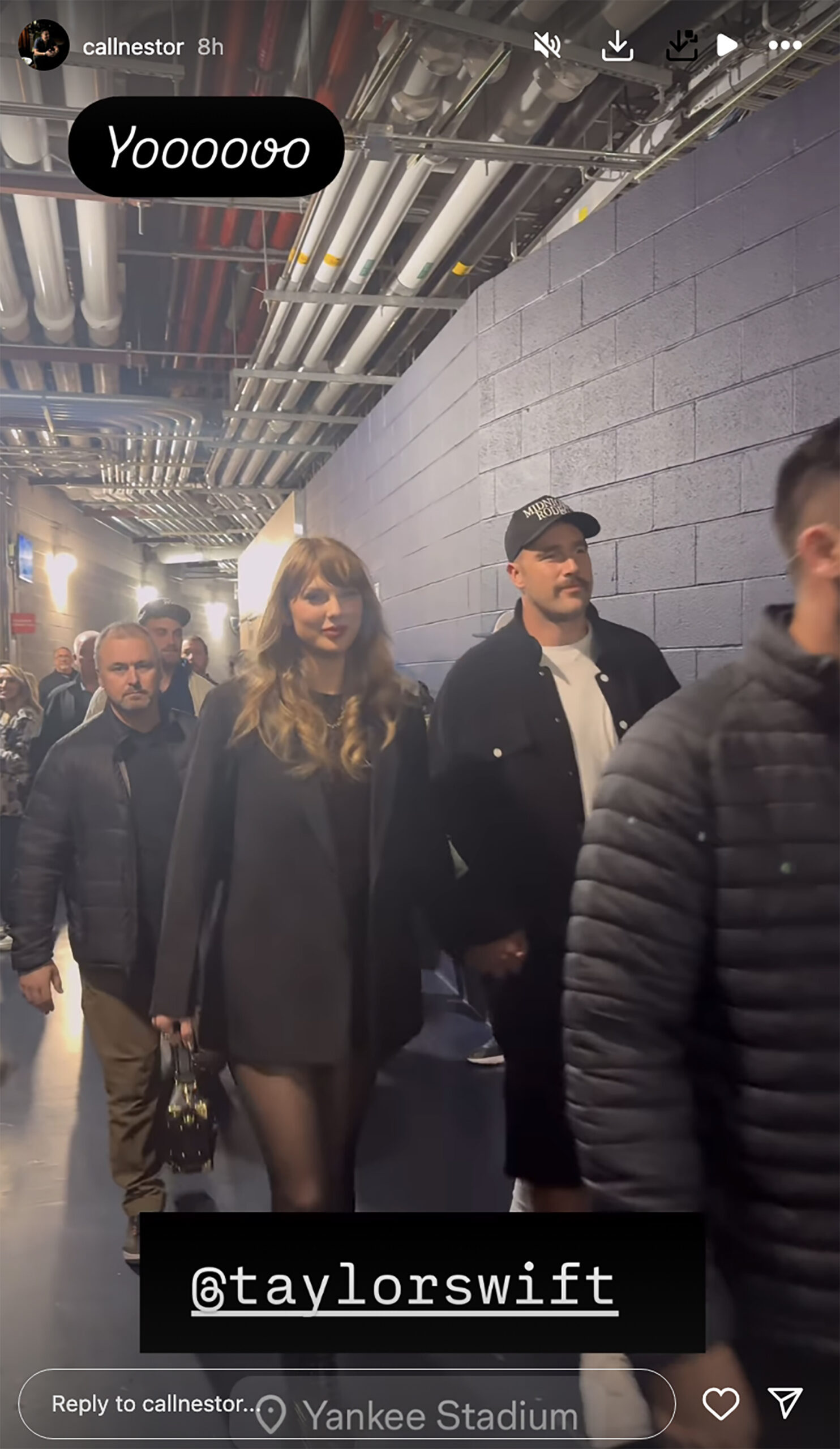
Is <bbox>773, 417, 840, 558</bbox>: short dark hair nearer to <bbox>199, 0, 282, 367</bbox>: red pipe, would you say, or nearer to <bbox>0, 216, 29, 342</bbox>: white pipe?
<bbox>199, 0, 282, 367</bbox>: red pipe

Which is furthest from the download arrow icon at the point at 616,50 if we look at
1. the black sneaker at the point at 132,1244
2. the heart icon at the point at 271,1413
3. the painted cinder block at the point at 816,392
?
the heart icon at the point at 271,1413

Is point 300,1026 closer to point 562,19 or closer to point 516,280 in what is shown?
point 516,280

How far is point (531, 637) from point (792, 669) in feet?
1.20

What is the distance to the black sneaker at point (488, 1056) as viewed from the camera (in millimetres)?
1357

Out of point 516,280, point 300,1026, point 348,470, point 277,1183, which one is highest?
point 516,280

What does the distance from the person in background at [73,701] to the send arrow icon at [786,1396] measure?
141 centimetres

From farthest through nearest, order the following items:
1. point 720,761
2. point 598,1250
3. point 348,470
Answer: point 348,470
point 598,1250
point 720,761

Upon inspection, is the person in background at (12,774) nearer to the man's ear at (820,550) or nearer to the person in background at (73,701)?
the person in background at (73,701)

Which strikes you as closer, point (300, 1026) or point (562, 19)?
point (562, 19)

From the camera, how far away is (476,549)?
4.62ft

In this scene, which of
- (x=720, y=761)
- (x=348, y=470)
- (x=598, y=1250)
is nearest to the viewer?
(x=720, y=761)

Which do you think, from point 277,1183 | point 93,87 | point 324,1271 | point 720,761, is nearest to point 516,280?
point 93,87

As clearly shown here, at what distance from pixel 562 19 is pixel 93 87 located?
25.5 inches

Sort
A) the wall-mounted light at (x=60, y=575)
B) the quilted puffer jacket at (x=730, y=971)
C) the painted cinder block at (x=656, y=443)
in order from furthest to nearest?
the wall-mounted light at (x=60, y=575), the painted cinder block at (x=656, y=443), the quilted puffer jacket at (x=730, y=971)
